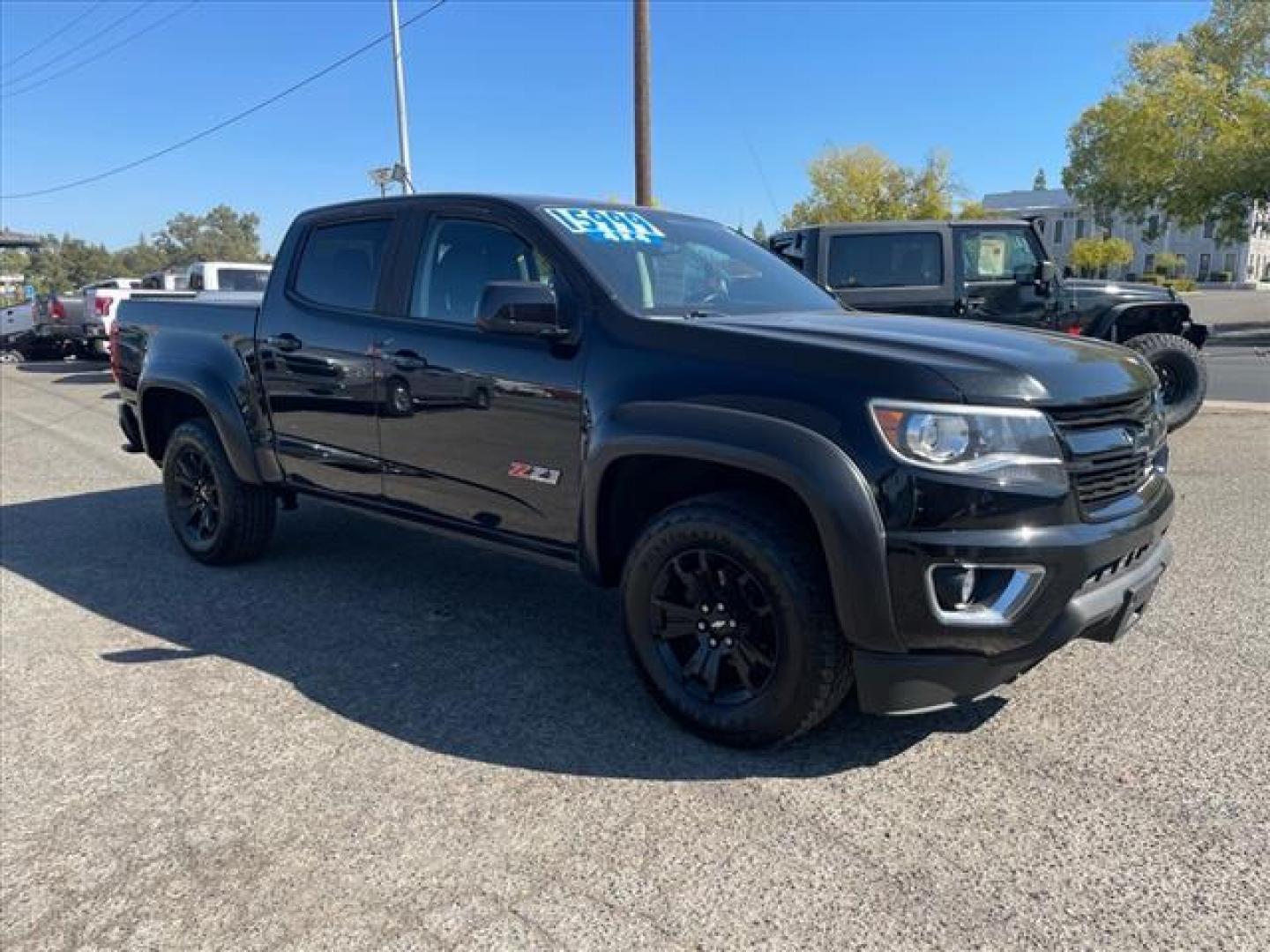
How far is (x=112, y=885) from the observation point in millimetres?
2418

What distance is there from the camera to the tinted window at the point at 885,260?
8.30m

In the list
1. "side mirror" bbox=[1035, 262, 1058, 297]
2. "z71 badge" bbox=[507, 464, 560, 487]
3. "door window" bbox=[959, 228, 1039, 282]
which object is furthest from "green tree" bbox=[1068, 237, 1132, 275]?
"z71 badge" bbox=[507, 464, 560, 487]

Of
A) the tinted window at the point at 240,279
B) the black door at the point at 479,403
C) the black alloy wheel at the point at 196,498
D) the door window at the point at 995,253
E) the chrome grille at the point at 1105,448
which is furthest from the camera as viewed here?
the tinted window at the point at 240,279

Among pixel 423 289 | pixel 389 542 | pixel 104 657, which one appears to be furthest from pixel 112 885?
pixel 389 542

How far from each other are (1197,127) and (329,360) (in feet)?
109

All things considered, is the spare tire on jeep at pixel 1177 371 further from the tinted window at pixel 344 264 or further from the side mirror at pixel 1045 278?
the tinted window at pixel 344 264

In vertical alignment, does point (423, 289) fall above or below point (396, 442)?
above

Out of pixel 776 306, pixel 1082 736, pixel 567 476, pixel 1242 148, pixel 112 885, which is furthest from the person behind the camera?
pixel 1242 148

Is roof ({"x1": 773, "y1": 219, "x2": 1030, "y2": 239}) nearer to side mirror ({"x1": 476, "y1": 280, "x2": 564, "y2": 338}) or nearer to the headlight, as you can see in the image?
side mirror ({"x1": 476, "y1": 280, "x2": 564, "y2": 338})

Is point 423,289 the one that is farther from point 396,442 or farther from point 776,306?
point 776,306

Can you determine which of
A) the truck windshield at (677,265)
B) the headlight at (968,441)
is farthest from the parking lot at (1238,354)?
the headlight at (968,441)

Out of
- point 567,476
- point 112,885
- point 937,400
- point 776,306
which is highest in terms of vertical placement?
point 776,306

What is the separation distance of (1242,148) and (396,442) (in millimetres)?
31266

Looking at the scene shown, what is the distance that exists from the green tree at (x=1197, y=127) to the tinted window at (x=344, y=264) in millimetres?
30533
